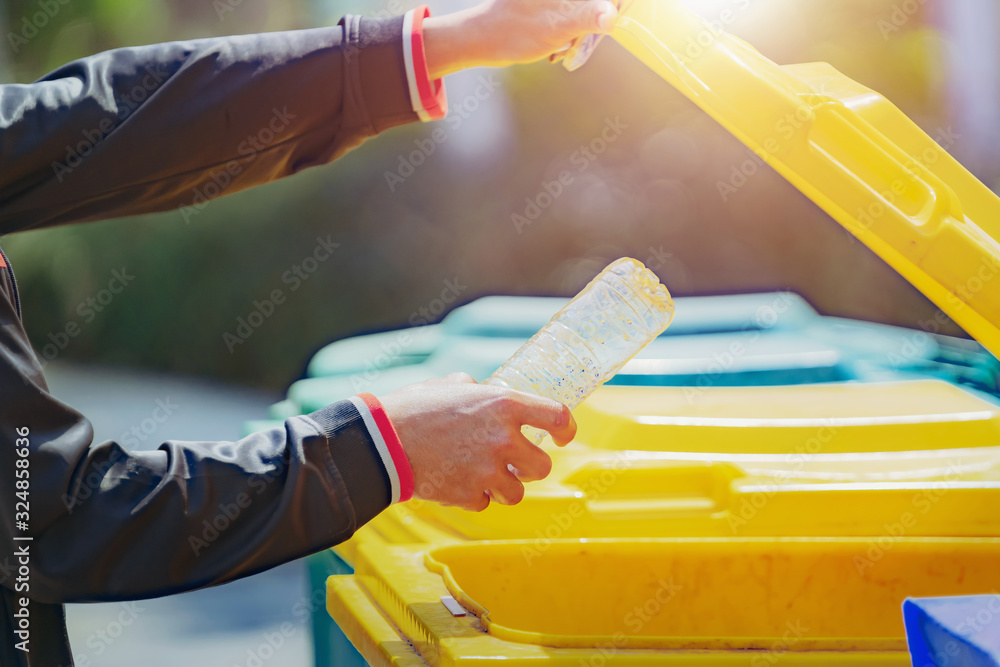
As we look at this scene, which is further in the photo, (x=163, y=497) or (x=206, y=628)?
(x=206, y=628)

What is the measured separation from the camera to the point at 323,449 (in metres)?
0.92

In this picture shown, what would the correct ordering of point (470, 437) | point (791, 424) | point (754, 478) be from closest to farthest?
point (470, 437) → point (754, 478) → point (791, 424)

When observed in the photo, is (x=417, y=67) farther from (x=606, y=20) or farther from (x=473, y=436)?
(x=473, y=436)

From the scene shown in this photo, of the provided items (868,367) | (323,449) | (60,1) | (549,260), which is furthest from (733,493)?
(60,1)

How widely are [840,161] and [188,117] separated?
0.90 metres

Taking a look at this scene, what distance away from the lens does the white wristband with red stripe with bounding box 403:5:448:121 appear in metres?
1.34

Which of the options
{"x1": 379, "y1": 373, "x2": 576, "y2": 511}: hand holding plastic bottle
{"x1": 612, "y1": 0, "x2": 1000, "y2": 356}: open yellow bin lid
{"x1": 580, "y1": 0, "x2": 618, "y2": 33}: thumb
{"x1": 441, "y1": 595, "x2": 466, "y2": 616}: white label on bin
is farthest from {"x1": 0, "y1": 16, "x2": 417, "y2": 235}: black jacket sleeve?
{"x1": 441, "y1": 595, "x2": 466, "y2": 616}: white label on bin

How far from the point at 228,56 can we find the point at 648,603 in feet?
3.37

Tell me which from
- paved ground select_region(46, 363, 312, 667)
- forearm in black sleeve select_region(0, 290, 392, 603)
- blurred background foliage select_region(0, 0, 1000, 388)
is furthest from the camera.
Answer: blurred background foliage select_region(0, 0, 1000, 388)

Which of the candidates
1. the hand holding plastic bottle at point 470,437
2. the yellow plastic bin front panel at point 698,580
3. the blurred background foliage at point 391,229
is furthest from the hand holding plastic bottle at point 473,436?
the blurred background foliage at point 391,229

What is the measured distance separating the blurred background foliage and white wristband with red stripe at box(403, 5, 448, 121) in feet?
16.8

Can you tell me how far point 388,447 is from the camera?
94 cm

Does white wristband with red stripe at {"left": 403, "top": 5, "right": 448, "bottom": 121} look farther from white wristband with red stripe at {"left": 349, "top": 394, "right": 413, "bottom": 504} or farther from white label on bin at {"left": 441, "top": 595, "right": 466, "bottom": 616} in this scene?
white label on bin at {"left": 441, "top": 595, "right": 466, "bottom": 616}

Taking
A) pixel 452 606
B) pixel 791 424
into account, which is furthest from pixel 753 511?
pixel 452 606
